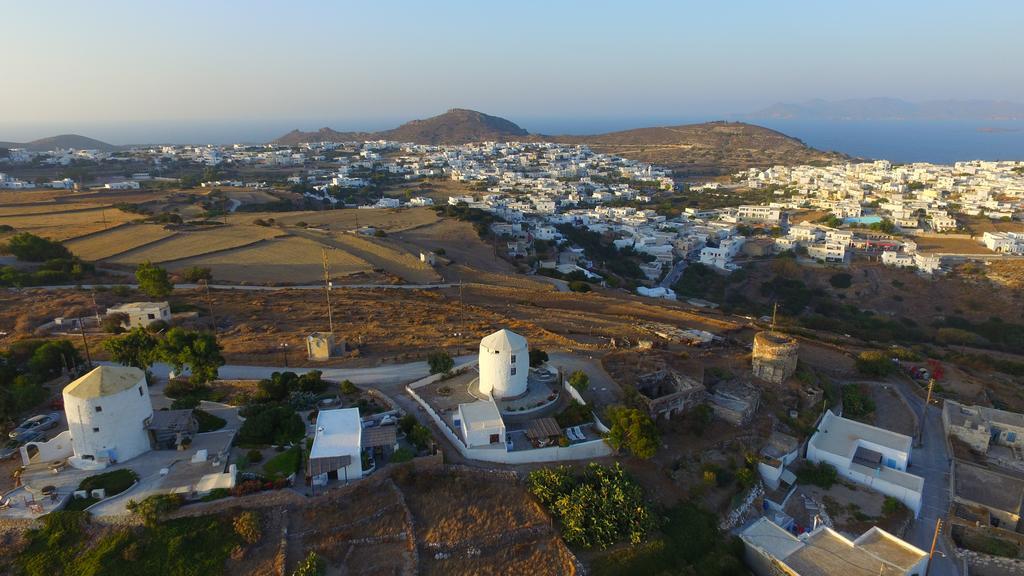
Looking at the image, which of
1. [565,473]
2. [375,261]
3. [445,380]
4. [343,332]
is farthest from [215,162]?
[565,473]

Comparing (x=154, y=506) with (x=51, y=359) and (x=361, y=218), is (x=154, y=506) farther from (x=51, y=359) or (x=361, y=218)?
(x=361, y=218)

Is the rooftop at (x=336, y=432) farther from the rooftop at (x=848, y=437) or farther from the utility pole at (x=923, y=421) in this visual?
the utility pole at (x=923, y=421)

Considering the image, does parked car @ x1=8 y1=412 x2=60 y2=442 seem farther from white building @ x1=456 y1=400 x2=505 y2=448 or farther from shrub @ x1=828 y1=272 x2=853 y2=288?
shrub @ x1=828 y1=272 x2=853 y2=288

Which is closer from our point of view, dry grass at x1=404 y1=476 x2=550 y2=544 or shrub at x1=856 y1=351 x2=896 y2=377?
dry grass at x1=404 y1=476 x2=550 y2=544

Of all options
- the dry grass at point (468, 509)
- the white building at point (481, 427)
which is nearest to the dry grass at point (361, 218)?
the white building at point (481, 427)

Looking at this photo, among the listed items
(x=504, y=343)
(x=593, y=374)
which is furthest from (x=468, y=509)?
(x=593, y=374)

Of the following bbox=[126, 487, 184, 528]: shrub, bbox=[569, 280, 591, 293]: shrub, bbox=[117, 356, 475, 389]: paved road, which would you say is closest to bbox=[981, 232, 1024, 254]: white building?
bbox=[569, 280, 591, 293]: shrub

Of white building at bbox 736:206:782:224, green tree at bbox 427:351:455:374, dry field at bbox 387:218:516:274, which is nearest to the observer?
green tree at bbox 427:351:455:374
